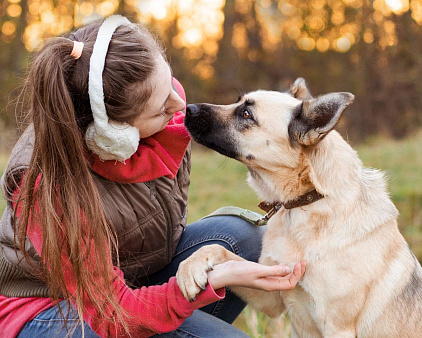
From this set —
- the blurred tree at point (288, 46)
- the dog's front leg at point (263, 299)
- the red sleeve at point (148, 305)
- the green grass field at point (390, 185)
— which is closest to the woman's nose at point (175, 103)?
the red sleeve at point (148, 305)

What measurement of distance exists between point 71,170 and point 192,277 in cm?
63

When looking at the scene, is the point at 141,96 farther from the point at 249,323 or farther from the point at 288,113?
the point at 249,323

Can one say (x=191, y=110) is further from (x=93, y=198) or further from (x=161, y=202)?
(x=93, y=198)

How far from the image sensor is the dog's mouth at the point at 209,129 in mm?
2389

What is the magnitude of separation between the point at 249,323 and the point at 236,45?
10.8m

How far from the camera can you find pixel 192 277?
1923mm

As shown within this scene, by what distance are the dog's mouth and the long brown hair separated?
0.44 meters

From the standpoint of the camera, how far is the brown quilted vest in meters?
2.00

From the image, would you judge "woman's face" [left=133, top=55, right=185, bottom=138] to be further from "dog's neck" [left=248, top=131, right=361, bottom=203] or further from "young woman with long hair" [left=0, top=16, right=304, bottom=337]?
"dog's neck" [left=248, top=131, right=361, bottom=203]

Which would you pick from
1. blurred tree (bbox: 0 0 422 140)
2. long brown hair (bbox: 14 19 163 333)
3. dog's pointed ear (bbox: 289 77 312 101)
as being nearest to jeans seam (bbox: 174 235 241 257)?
long brown hair (bbox: 14 19 163 333)

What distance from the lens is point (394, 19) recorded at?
37.6 feet

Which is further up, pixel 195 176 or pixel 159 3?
pixel 159 3

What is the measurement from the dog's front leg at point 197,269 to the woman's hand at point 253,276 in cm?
4

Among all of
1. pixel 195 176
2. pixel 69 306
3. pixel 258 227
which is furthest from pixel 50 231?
pixel 195 176
